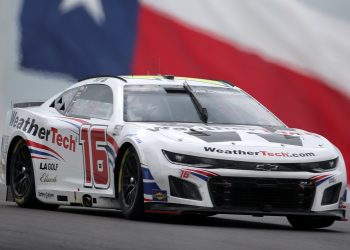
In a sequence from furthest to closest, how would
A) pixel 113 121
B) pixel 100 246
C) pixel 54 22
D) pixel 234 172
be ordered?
1. pixel 54 22
2. pixel 113 121
3. pixel 234 172
4. pixel 100 246

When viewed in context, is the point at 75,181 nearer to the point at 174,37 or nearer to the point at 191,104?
the point at 191,104

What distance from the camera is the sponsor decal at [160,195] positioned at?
1155 centimetres

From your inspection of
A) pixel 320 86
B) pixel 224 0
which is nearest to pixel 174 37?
pixel 224 0

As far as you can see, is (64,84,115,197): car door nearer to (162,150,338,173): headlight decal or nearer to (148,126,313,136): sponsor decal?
(148,126,313,136): sponsor decal

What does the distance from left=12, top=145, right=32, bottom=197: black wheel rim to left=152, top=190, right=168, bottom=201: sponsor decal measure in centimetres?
248

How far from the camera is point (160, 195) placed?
11.6m

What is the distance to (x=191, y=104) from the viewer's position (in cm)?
1279

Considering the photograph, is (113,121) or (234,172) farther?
(113,121)

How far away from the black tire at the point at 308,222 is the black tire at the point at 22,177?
268 cm

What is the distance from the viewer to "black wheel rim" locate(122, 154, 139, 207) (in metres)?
11.9

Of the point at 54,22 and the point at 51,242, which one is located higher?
the point at 54,22

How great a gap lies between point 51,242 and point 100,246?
15.3 inches

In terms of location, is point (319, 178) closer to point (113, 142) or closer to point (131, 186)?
point (131, 186)

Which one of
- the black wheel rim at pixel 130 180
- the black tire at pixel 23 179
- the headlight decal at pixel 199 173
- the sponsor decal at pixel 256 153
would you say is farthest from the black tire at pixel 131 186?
the black tire at pixel 23 179
